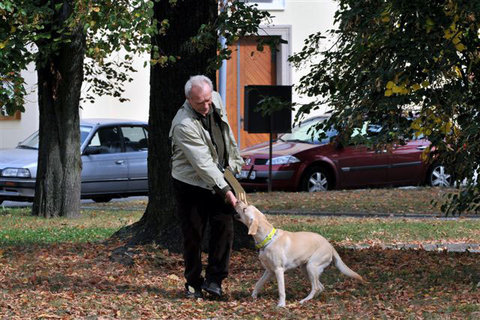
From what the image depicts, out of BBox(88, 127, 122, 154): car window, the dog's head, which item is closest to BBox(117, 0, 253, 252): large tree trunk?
the dog's head

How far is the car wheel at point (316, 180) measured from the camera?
68.8 ft

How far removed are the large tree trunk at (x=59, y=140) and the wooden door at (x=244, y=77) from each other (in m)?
12.9

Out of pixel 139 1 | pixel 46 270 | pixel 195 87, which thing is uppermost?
pixel 139 1

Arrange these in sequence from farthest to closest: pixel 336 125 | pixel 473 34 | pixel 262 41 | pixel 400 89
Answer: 1. pixel 262 41
2. pixel 336 125
3. pixel 473 34
4. pixel 400 89

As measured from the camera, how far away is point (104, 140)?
20219mm

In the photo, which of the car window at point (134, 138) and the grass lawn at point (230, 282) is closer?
the grass lawn at point (230, 282)

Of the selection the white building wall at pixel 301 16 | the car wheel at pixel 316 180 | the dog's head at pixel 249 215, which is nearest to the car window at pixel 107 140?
the car wheel at pixel 316 180

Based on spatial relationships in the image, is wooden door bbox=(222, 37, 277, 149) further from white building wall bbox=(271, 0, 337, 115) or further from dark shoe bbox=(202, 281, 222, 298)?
dark shoe bbox=(202, 281, 222, 298)

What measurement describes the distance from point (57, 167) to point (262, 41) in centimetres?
634

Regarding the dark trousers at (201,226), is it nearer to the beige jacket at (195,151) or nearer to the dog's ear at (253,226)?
the beige jacket at (195,151)

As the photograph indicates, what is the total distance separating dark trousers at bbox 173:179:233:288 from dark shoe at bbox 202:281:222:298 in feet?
0.12

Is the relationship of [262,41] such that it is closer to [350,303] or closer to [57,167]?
[350,303]

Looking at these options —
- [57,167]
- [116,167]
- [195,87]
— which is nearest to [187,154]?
[195,87]

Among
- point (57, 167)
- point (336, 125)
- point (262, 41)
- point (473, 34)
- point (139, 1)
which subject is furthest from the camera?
point (57, 167)
